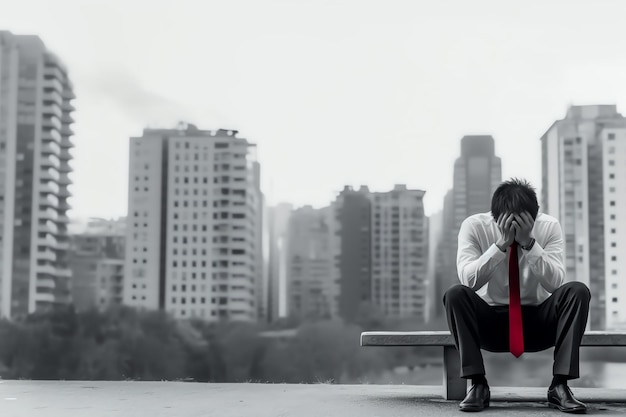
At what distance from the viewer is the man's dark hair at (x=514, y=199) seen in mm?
2885

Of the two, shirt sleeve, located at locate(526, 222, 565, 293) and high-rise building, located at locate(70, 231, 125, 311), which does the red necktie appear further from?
high-rise building, located at locate(70, 231, 125, 311)

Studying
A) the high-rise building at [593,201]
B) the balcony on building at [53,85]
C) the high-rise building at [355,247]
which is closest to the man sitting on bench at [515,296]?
the high-rise building at [593,201]

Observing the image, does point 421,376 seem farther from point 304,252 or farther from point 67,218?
point 67,218

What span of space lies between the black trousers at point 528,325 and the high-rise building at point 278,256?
91067mm

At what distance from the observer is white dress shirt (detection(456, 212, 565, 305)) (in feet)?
9.46

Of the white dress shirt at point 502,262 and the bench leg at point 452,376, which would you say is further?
the bench leg at point 452,376

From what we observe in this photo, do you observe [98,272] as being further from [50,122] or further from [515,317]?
[515,317]

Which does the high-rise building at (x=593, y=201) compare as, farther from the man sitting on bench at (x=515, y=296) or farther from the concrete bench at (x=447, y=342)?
the man sitting on bench at (x=515, y=296)

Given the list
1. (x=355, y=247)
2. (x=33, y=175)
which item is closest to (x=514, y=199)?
(x=33, y=175)

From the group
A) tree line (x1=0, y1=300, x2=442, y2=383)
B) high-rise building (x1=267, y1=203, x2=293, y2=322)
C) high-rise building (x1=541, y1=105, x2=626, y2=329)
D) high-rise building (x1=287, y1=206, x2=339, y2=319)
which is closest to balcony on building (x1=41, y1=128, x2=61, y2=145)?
tree line (x1=0, y1=300, x2=442, y2=383)

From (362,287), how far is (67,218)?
32.2 meters

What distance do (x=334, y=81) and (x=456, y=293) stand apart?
109 m

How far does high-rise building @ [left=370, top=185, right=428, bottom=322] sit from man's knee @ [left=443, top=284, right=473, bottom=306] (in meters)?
87.0

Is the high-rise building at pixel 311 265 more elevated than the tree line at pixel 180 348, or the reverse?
the high-rise building at pixel 311 265
